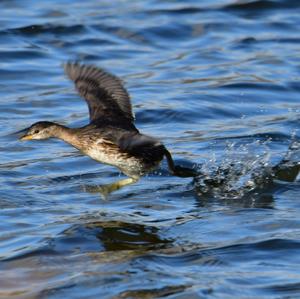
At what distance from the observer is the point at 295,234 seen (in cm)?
750

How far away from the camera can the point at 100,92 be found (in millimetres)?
8766

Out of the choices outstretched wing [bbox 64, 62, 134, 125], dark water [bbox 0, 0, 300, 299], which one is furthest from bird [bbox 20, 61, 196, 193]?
dark water [bbox 0, 0, 300, 299]

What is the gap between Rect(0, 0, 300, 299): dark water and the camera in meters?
6.82

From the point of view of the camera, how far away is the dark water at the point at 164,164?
682 centimetres

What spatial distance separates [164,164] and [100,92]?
1247 millimetres

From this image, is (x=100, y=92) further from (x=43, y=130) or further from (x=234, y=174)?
(x=234, y=174)

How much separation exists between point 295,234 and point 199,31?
8532mm

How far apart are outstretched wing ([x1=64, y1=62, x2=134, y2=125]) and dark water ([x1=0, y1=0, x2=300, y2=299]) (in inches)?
28.6

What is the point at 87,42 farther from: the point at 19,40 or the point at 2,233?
the point at 2,233

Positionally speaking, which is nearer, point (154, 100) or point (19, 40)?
point (154, 100)

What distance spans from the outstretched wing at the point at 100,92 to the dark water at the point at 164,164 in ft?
2.39

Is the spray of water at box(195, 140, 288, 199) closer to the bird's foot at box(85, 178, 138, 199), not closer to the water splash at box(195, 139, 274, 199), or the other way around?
the water splash at box(195, 139, 274, 199)

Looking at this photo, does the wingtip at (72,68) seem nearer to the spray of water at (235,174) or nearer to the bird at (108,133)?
the bird at (108,133)

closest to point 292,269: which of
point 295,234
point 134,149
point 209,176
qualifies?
point 295,234
